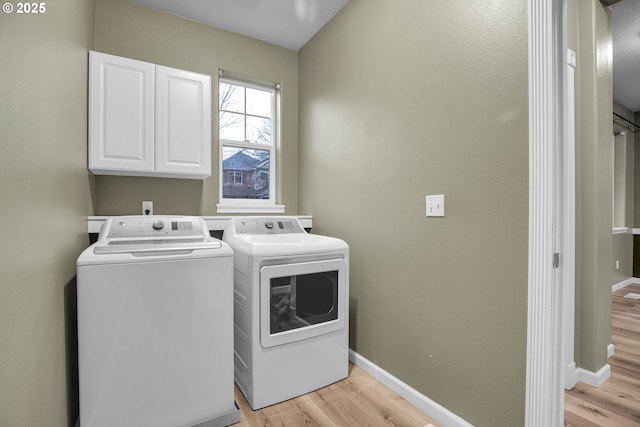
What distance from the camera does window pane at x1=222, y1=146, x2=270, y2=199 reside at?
2.90 meters

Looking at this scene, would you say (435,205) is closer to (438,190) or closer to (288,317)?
(438,190)

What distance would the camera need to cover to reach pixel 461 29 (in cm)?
153

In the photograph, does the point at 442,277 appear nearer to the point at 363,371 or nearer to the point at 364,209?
the point at 364,209

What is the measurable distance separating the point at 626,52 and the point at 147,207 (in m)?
5.09

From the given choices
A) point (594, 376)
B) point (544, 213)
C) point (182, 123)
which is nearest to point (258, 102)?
point (182, 123)

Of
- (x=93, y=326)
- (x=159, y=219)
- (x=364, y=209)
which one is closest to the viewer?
(x=93, y=326)

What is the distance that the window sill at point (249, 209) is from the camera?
109 inches

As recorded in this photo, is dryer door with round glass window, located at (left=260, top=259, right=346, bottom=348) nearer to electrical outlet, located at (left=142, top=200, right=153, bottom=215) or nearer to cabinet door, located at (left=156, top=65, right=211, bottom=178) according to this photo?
cabinet door, located at (left=156, top=65, right=211, bottom=178)

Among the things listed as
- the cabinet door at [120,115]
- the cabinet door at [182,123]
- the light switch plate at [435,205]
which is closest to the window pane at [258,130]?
the cabinet door at [182,123]

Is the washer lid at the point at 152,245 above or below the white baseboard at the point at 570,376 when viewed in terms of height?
above

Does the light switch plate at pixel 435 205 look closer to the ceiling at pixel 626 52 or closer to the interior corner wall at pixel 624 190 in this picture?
the ceiling at pixel 626 52

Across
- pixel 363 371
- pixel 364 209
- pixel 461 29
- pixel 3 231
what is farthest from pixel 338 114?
pixel 3 231

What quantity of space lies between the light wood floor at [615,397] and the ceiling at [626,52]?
2.87 m

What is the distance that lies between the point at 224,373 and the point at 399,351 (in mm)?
1025
